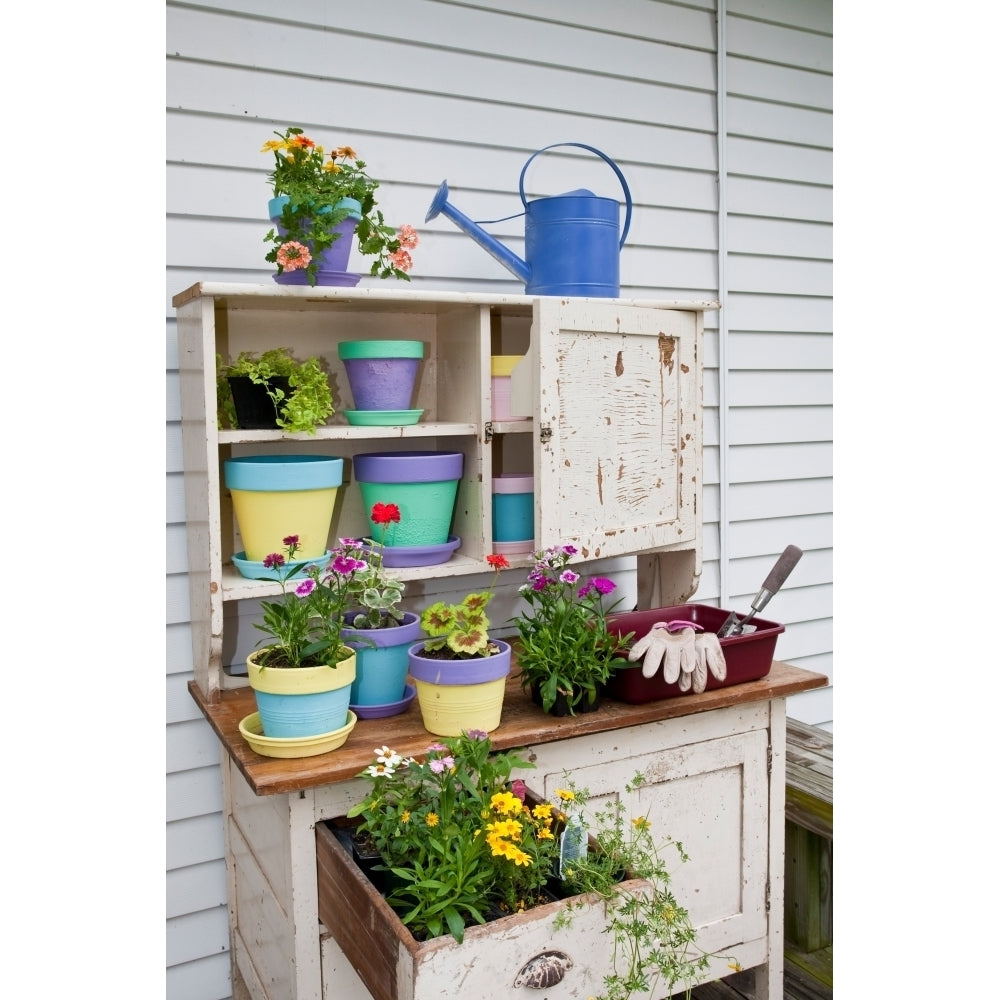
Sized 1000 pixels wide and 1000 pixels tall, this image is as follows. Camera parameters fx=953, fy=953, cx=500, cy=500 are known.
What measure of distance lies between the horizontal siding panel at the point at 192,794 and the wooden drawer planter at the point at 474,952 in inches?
34.6

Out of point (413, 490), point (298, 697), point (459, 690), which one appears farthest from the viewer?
point (413, 490)

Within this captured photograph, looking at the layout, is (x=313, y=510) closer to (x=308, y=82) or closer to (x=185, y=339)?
(x=185, y=339)

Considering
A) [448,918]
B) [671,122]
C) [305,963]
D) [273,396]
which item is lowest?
[305,963]

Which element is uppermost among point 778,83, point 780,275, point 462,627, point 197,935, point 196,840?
point 778,83

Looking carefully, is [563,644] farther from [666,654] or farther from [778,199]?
[778,199]

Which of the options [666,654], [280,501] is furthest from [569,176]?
[666,654]

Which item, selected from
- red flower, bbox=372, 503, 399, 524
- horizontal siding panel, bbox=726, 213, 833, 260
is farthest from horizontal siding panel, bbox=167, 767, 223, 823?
horizontal siding panel, bbox=726, 213, 833, 260

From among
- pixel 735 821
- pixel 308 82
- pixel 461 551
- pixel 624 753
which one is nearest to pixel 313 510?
pixel 461 551

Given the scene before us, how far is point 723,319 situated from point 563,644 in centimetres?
148

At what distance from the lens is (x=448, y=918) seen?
1.38 meters

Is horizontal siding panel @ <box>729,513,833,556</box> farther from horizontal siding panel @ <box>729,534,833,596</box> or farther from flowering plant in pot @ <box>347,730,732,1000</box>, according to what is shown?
flowering plant in pot @ <box>347,730,732,1000</box>

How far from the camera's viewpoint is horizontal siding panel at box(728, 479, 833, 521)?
3.14 metres

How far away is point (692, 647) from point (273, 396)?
3.40 ft

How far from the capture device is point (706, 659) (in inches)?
81.0
